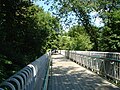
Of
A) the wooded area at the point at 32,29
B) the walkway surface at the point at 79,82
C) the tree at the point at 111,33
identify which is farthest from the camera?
the tree at the point at 111,33

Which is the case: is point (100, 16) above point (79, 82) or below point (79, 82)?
above

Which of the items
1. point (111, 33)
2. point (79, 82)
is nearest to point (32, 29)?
point (111, 33)

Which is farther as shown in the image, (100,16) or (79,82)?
(100,16)

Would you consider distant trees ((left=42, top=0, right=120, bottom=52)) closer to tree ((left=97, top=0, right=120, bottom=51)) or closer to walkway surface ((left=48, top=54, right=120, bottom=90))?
tree ((left=97, top=0, right=120, bottom=51))

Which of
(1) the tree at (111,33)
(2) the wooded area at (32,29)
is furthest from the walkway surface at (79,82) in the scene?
(1) the tree at (111,33)

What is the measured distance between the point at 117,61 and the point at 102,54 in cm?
334

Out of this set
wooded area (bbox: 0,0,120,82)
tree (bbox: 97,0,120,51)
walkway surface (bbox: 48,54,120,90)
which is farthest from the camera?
tree (bbox: 97,0,120,51)

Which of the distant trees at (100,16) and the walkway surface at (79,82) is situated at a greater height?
the distant trees at (100,16)

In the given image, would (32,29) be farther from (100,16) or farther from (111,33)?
(100,16)

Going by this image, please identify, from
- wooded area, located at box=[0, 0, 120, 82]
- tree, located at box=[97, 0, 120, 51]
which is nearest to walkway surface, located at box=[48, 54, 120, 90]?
wooded area, located at box=[0, 0, 120, 82]

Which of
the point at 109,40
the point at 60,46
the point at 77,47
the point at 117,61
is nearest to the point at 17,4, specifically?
the point at 117,61

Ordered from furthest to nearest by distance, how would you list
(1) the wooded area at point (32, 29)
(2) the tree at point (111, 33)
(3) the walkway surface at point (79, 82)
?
(2) the tree at point (111, 33) < (1) the wooded area at point (32, 29) < (3) the walkway surface at point (79, 82)

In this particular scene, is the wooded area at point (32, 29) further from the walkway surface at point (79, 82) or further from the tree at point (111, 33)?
the walkway surface at point (79, 82)

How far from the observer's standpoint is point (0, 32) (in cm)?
1039
